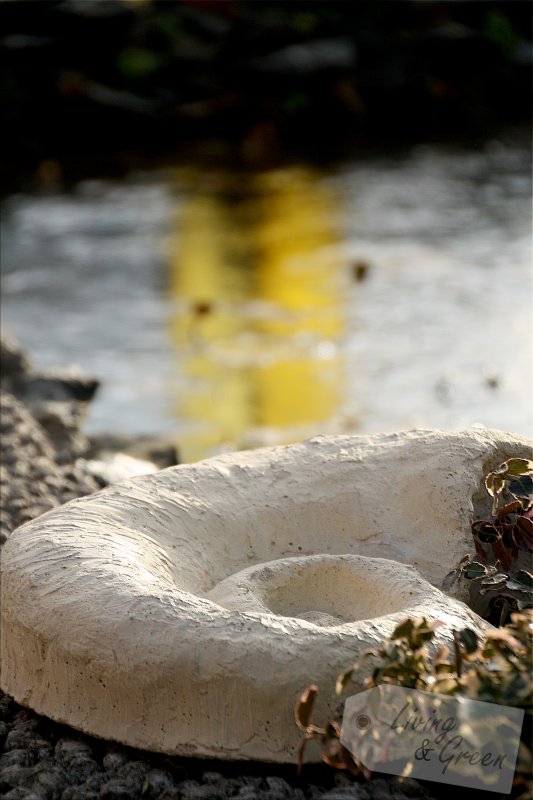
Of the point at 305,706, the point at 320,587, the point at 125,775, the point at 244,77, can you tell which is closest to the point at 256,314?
the point at 320,587

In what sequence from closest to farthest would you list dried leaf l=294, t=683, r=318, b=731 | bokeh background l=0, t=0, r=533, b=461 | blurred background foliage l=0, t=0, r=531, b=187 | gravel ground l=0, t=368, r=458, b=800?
dried leaf l=294, t=683, r=318, b=731 → gravel ground l=0, t=368, r=458, b=800 → bokeh background l=0, t=0, r=533, b=461 → blurred background foliage l=0, t=0, r=531, b=187

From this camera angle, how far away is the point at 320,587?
6.46 feet

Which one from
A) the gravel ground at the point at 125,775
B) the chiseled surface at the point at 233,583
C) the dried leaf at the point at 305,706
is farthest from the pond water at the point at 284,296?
the dried leaf at the point at 305,706

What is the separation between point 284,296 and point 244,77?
14.9 ft

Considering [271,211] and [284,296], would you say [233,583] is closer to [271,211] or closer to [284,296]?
[284,296]

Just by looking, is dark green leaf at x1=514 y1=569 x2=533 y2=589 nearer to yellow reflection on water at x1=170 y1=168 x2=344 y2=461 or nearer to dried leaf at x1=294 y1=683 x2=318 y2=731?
dried leaf at x1=294 y1=683 x2=318 y2=731

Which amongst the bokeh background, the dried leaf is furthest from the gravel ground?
the bokeh background

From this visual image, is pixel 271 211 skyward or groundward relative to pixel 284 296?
skyward

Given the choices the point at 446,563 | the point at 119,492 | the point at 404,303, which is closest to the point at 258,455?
the point at 119,492

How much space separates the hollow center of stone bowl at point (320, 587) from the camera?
6.26ft

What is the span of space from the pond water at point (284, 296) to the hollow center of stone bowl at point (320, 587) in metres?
2.14

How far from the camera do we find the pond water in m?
4.47

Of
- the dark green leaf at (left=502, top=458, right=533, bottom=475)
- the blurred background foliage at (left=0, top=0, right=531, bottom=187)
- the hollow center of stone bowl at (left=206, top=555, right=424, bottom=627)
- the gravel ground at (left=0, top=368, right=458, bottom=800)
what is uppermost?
the blurred background foliage at (left=0, top=0, right=531, bottom=187)

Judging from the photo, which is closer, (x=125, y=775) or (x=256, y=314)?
(x=125, y=775)
